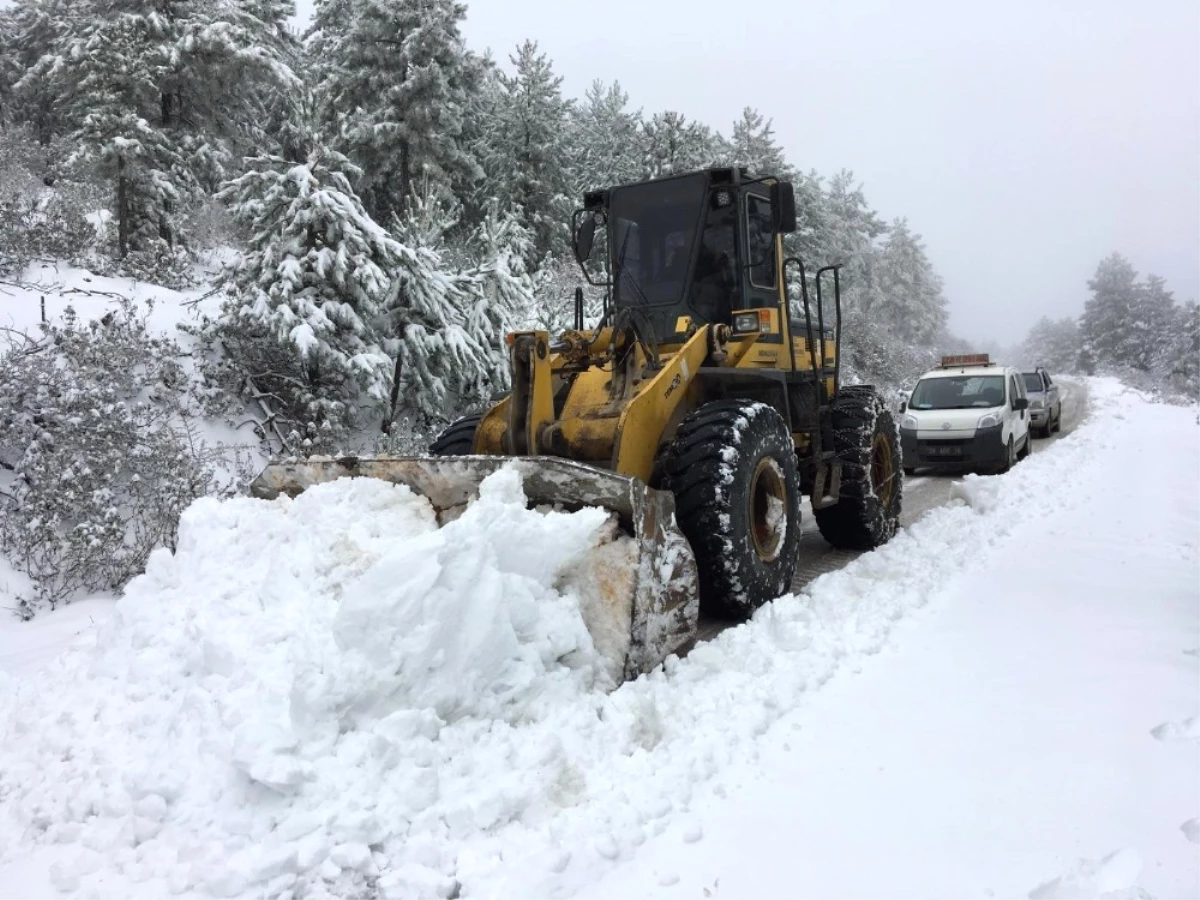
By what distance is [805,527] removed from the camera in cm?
837

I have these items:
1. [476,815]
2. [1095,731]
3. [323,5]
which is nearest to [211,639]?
[476,815]

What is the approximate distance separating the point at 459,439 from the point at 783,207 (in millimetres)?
2802

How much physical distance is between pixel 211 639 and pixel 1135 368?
6715 cm

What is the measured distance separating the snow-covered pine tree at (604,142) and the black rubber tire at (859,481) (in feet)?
68.8

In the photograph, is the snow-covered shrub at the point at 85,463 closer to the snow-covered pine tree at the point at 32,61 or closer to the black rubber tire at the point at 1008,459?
the black rubber tire at the point at 1008,459

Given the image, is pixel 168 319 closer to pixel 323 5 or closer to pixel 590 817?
pixel 590 817

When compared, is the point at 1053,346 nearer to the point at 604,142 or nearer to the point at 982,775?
the point at 604,142

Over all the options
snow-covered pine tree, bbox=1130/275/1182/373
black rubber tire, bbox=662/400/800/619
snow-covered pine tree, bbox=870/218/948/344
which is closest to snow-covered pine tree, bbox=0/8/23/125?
black rubber tire, bbox=662/400/800/619

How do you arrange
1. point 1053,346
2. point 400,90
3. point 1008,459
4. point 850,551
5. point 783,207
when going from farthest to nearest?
point 1053,346
point 400,90
point 1008,459
point 850,551
point 783,207

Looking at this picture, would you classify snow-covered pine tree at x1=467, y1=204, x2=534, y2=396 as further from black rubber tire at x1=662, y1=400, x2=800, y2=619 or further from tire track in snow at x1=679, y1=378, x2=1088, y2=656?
black rubber tire at x1=662, y1=400, x2=800, y2=619

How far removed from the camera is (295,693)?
286 cm

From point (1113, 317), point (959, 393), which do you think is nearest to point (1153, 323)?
point (1113, 317)

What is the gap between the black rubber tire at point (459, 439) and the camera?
5.72 meters

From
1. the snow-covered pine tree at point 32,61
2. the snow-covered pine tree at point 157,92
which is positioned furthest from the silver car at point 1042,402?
the snow-covered pine tree at point 32,61
